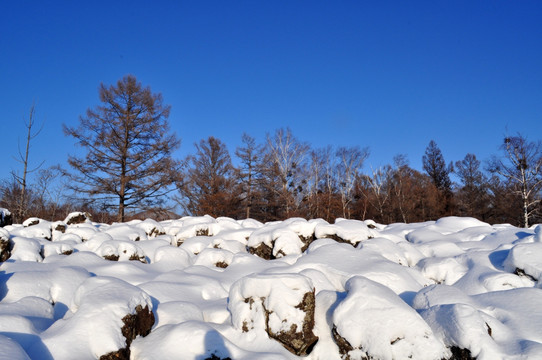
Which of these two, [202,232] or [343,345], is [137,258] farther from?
[343,345]

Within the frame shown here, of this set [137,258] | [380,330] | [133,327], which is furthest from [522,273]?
[137,258]

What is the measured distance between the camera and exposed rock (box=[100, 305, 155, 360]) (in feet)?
11.4

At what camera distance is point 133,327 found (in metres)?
3.87

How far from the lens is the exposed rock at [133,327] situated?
3.46 meters

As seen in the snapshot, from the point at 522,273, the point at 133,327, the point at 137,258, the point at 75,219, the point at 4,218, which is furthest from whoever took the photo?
the point at 75,219

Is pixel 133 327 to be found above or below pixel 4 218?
below

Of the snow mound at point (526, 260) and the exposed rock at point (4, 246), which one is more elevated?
the exposed rock at point (4, 246)

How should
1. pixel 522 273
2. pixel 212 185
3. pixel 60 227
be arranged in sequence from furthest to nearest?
1. pixel 212 185
2. pixel 60 227
3. pixel 522 273

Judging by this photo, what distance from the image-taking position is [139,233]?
37.0 ft

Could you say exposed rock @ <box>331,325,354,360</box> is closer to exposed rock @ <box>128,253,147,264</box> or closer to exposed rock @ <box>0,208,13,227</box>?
exposed rock @ <box>128,253,147,264</box>

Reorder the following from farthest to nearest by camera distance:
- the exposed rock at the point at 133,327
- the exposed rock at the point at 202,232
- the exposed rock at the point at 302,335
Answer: the exposed rock at the point at 202,232, the exposed rock at the point at 302,335, the exposed rock at the point at 133,327

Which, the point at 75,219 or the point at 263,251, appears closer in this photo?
the point at 263,251

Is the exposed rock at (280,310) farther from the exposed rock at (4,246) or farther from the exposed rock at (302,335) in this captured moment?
the exposed rock at (4,246)

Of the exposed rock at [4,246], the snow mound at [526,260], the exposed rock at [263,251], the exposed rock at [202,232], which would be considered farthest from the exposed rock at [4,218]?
the snow mound at [526,260]
